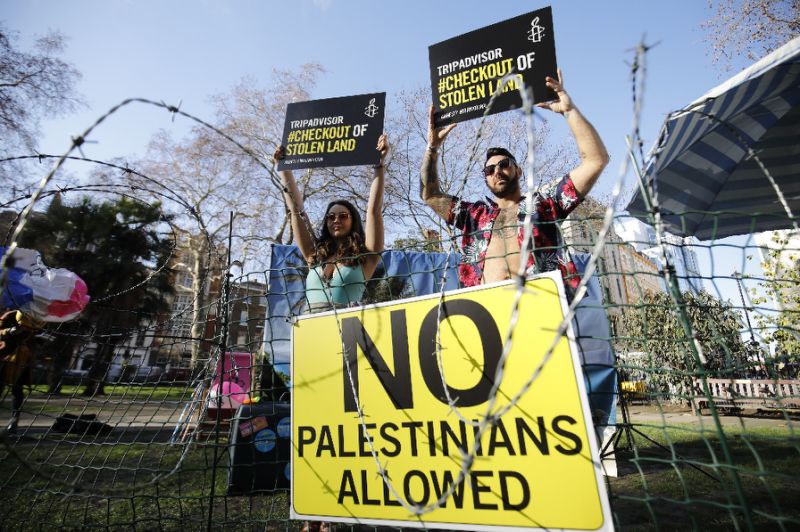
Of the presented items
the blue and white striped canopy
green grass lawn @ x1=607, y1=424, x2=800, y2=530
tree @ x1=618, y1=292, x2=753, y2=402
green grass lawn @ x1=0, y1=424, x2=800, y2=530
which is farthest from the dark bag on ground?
the blue and white striped canopy

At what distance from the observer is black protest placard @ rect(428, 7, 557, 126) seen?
2312 millimetres

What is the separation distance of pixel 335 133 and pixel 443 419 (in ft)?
7.55

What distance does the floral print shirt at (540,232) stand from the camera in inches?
71.3

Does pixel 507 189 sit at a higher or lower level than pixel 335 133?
lower

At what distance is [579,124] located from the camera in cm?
200

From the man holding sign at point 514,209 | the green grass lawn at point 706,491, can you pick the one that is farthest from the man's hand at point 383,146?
the green grass lawn at point 706,491

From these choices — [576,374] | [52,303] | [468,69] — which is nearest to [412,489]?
[576,374]

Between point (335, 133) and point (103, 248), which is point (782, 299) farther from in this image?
point (103, 248)

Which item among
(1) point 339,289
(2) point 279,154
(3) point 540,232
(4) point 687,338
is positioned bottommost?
(4) point 687,338

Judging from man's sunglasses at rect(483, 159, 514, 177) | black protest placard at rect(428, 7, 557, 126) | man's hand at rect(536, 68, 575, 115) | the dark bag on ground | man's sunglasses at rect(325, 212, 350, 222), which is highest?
black protest placard at rect(428, 7, 557, 126)

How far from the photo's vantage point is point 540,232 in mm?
1886

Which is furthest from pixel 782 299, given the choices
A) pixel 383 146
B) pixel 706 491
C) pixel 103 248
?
pixel 103 248

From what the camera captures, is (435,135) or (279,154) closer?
(435,135)

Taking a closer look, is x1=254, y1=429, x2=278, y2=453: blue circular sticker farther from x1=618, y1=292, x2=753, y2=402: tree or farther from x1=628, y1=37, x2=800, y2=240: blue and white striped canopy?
x1=628, y1=37, x2=800, y2=240: blue and white striped canopy
